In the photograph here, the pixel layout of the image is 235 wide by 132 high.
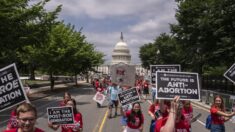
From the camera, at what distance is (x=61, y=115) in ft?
28.0

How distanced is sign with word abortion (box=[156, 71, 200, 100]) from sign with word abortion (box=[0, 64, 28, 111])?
1.71 metres

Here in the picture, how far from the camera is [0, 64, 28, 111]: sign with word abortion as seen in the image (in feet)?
19.4

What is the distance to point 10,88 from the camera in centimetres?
595

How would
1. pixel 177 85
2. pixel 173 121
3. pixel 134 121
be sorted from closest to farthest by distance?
pixel 173 121, pixel 177 85, pixel 134 121

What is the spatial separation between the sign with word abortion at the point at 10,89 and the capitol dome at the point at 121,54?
171294 mm

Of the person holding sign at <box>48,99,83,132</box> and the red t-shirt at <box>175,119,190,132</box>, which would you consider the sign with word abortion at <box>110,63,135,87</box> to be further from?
the red t-shirt at <box>175,119,190,132</box>

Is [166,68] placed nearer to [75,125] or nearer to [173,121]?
[75,125]

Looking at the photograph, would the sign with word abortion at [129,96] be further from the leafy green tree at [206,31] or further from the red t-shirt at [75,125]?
the leafy green tree at [206,31]

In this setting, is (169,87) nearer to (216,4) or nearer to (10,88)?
(10,88)

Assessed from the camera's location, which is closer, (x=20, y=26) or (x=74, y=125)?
(x=74, y=125)

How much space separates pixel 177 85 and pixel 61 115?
327cm

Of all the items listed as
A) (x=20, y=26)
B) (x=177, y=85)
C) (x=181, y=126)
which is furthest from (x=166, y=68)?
(x=20, y=26)

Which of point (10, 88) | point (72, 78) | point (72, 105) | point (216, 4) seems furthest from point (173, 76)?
point (72, 78)

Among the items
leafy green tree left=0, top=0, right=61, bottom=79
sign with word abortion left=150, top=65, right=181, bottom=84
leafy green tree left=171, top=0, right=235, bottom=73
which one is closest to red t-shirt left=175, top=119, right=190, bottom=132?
sign with word abortion left=150, top=65, right=181, bottom=84
